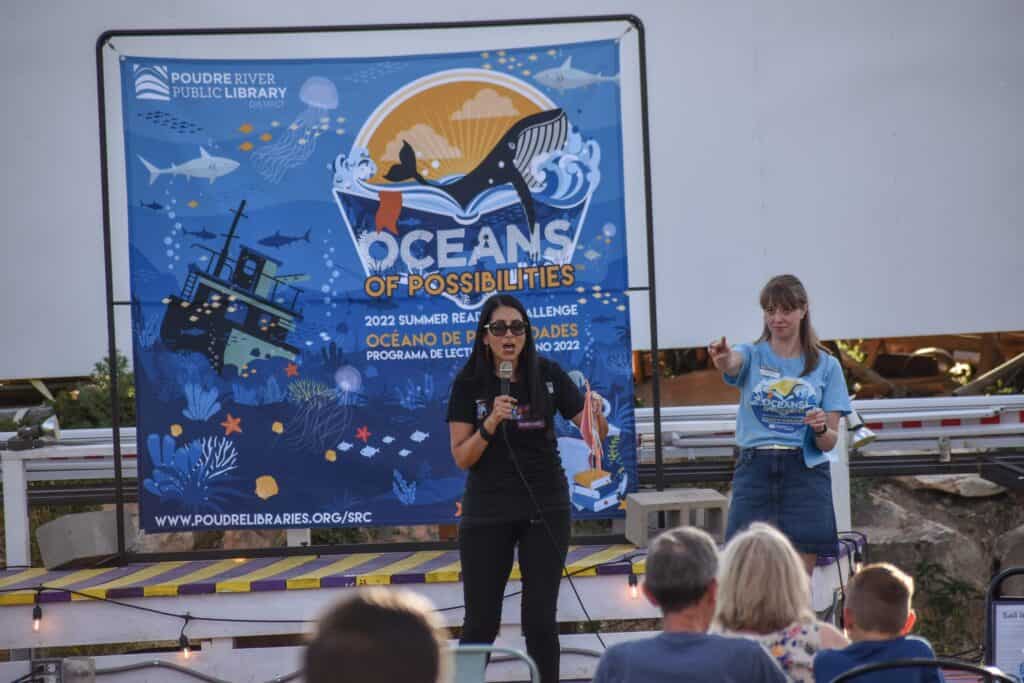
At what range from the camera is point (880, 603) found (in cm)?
287

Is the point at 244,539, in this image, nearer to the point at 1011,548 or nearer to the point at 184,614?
the point at 184,614

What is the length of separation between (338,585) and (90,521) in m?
1.40

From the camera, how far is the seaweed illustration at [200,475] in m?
5.70

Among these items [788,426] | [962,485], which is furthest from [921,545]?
[788,426]

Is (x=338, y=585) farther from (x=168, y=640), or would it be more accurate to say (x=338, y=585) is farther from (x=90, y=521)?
(x=90, y=521)

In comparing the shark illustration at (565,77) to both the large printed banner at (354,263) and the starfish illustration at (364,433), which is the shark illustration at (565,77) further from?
the starfish illustration at (364,433)

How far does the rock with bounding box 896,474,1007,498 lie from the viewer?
8.12 metres

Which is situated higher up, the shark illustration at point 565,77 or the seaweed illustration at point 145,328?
the shark illustration at point 565,77

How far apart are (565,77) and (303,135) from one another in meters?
1.33

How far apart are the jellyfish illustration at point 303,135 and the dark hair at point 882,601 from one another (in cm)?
371

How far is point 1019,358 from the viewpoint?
849cm

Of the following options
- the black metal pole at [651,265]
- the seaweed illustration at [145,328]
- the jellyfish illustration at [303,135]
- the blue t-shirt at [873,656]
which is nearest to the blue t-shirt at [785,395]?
the black metal pole at [651,265]

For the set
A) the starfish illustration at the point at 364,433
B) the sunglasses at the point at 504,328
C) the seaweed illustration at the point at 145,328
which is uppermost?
the seaweed illustration at the point at 145,328

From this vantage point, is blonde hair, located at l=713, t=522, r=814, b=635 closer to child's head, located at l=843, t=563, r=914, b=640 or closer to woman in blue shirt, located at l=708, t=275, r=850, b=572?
child's head, located at l=843, t=563, r=914, b=640
